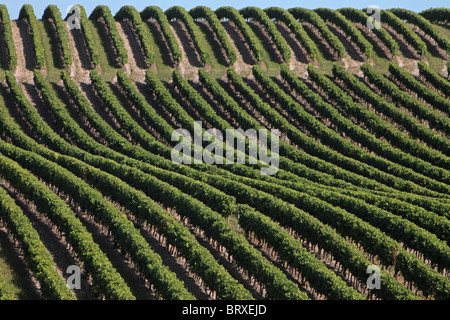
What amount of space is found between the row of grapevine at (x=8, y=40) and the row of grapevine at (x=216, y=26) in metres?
25.5

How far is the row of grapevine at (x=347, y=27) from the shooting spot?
73.9m

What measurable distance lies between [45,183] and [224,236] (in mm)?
15944

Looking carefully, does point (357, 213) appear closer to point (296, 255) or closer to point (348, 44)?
point (296, 255)

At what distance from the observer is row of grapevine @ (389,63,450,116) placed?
61.0m

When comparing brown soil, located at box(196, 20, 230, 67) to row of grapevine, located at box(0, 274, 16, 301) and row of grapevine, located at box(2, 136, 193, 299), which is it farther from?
row of grapevine, located at box(0, 274, 16, 301)

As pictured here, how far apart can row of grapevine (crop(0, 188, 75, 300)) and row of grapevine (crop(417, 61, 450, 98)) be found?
48.2 meters

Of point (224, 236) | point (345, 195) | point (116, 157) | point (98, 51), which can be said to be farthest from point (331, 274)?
point (98, 51)

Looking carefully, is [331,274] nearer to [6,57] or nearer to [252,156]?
[252,156]

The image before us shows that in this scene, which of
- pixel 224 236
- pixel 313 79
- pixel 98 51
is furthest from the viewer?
pixel 98 51

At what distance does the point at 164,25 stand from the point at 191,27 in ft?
12.1

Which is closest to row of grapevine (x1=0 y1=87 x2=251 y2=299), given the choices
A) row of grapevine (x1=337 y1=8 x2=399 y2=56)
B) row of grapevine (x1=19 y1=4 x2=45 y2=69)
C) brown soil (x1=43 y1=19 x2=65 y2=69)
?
row of grapevine (x1=19 y1=4 x2=45 y2=69)

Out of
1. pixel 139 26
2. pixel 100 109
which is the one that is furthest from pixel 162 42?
pixel 100 109

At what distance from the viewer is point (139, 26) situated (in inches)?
3056
